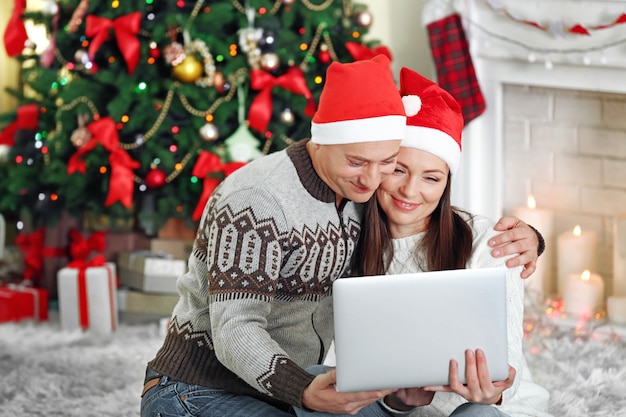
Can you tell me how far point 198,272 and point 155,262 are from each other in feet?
5.36

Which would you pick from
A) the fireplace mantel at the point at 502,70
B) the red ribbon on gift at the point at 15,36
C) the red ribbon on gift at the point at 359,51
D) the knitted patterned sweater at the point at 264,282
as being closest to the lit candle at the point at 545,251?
the fireplace mantel at the point at 502,70

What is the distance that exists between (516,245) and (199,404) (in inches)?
28.5

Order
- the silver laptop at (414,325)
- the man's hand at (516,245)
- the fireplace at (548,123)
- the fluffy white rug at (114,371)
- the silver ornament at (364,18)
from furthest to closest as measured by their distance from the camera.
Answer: the silver ornament at (364,18) → the fireplace at (548,123) → the fluffy white rug at (114,371) → the man's hand at (516,245) → the silver laptop at (414,325)

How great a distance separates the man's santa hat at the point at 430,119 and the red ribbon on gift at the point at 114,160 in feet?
5.47

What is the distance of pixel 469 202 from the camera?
3650 millimetres

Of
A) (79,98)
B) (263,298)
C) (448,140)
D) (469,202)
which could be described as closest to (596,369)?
(469,202)

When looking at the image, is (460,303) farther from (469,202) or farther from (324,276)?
(469,202)

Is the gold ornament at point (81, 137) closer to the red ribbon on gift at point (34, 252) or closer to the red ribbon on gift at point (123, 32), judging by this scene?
the red ribbon on gift at point (123, 32)

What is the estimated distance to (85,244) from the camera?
381 centimetres

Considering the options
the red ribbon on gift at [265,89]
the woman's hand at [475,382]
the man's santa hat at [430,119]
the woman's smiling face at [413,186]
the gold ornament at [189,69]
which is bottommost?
the woman's hand at [475,382]

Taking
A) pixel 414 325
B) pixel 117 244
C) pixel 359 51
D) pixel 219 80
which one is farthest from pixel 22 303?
pixel 414 325

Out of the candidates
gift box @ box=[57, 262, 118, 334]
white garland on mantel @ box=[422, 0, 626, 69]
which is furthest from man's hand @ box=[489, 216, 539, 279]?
gift box @ box=[57, 262, 118, 334]

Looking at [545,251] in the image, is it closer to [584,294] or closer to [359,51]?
[584,294]

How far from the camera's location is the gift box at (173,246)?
3.82 m
